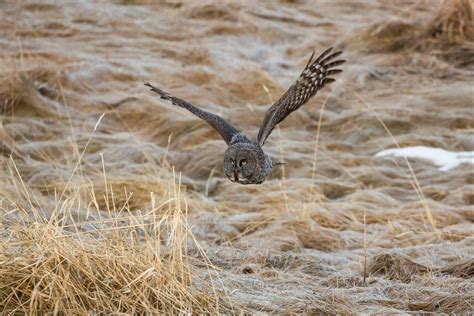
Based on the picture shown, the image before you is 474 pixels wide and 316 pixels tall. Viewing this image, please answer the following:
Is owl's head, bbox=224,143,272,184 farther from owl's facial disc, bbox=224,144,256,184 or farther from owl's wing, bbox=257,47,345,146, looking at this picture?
owl's wing, bbox=257,47,345,146

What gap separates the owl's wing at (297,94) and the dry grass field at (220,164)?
57 cm

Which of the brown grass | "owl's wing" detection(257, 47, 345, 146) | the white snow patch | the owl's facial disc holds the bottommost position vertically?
the white snow patch

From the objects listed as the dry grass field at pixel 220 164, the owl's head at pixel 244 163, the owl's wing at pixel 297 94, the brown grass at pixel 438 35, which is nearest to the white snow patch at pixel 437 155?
the dry grass field at pixel 220 164

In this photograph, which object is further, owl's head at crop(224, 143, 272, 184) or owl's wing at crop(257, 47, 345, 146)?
owl's wing at crop(257, 47, 345, 146)

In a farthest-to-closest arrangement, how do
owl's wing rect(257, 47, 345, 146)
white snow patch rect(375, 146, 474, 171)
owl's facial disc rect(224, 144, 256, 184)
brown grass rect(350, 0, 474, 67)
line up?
1. brown grass rect(350, 0, 474, 67)
2. white snow patch rect(375, 146, 474, 171)
3. owl's wing rect(257, 47, 345, 146)
4. owl's facial disc rect(224, 144, 256, 184)

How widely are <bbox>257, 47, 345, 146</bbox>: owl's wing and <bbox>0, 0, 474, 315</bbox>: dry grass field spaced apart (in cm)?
57

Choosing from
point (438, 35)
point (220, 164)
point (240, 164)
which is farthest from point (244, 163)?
point (438, 35)

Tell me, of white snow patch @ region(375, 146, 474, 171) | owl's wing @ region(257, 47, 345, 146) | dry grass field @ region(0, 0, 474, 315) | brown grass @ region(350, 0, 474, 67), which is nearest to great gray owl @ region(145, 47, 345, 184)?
owl's wing @ region(257, 47, 345, 146)

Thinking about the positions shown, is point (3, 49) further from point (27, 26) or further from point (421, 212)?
point (421, 212)

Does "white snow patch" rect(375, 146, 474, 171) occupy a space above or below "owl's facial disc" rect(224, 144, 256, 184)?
below

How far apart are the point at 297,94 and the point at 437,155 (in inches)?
123

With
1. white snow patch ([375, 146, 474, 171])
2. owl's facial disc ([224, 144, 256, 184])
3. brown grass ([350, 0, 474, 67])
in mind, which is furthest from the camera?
brown grass ([350, 0, 474, 67])

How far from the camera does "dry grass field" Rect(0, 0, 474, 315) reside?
3.89 meters

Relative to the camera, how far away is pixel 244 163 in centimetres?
469
